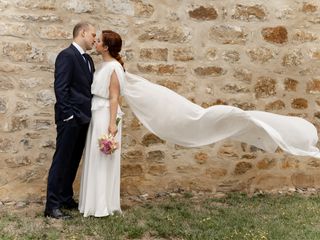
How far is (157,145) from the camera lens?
6473mm

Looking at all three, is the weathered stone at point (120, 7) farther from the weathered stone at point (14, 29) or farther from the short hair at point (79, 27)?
the weathered stone at point (14, 29)

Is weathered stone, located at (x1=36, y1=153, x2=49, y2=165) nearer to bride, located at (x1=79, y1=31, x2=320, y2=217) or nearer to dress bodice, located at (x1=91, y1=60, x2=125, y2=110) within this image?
bride, located at (x1=79, y1=31, x2=320, y2=217)

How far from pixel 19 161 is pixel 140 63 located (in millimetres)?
1785

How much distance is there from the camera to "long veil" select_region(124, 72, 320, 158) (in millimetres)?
5184

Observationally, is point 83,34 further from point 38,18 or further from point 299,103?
point 299,103

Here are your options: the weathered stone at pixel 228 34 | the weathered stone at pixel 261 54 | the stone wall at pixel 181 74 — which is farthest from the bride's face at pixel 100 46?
the weathered stone at pixel 261 54

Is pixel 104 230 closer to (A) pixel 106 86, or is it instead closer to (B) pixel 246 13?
(A) pixel 106 86

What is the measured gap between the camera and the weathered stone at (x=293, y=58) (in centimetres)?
676

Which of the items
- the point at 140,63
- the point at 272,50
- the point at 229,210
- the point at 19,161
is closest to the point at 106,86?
the point at 140,63

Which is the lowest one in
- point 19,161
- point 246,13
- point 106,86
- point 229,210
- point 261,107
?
point 229,210

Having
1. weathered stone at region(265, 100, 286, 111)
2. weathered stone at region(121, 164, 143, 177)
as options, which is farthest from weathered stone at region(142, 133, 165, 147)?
weathered stone at region(265, 100, 286, 111)

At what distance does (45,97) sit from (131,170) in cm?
134

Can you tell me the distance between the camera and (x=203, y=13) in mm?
6488

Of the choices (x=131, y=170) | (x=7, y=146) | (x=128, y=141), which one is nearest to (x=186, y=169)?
(x=131, y=170)
